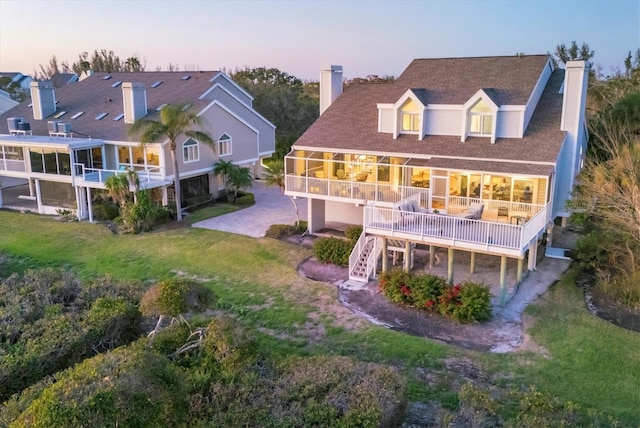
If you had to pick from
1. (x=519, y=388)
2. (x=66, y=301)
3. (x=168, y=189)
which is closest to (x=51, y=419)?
(x=66, y=301)

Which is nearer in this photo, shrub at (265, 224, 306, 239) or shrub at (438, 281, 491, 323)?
shrub at (438, 281, 491, 323)

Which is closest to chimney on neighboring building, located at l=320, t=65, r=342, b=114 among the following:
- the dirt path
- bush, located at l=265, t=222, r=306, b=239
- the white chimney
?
bush, located at l=265, t=222, r=306, b=239

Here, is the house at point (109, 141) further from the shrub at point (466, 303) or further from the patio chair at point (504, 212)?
the shrub at point (466, 303)

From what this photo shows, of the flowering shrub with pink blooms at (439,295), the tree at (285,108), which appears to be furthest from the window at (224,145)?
the tree at (285,108)

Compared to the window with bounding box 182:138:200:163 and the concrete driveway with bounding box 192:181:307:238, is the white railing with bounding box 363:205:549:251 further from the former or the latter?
the window with bounding box 182:138:200:163

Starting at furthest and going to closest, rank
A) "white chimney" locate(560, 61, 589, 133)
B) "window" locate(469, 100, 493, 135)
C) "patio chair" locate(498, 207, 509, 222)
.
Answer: "window" locate(469, 100, 493, 135) → "patio chair" locate(498, 207, 509, 222) → "white chimney" locate(560, 61, 589, 133)

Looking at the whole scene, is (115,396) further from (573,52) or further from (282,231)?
(573,52)
